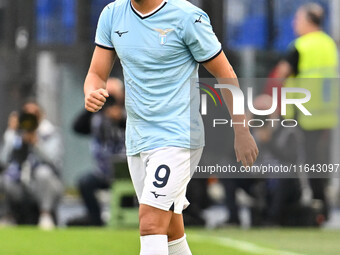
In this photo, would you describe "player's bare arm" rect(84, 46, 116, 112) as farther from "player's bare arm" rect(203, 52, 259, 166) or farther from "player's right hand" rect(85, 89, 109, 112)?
"player's bare arm" rect(203, 52, 259, 166)

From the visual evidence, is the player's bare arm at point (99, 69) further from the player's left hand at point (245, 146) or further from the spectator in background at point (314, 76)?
the spectator in background at point (314, 76)

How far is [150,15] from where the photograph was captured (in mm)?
5008

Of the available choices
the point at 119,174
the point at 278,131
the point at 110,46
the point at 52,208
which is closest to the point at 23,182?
the point at 52,208

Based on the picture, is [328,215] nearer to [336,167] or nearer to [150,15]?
[336,167]

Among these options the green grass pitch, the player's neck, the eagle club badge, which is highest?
the player's neck

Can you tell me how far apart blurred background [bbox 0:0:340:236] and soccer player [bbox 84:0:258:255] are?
22.2 ft

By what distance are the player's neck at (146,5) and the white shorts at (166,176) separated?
0.70 m

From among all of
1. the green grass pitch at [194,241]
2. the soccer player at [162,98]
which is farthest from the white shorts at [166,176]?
the green grass pitch at [194,241]

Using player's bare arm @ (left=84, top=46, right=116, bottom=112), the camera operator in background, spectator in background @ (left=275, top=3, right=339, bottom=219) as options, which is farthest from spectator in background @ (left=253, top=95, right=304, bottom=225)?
player's bare arm @ (left=84, top=46, right=116, bottom=112)

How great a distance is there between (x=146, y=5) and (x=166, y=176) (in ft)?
2.81

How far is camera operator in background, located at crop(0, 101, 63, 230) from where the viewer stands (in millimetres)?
11461

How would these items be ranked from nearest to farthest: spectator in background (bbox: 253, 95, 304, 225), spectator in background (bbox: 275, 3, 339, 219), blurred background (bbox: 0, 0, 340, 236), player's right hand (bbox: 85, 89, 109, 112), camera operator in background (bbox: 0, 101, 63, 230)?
player's right hand (bbox: 85, 89, 109, 112) → spectator in background (bbox: 275, 3, 339, 219) → spectator in background (bbox: 253, 95, 304, 225) → camera operator in background (bbox: 0, 101, 63, 230) → blurred background (bbox: 0, 0, 340, 236)

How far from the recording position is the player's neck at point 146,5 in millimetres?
4984

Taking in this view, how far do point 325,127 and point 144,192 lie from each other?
19.3 ft
